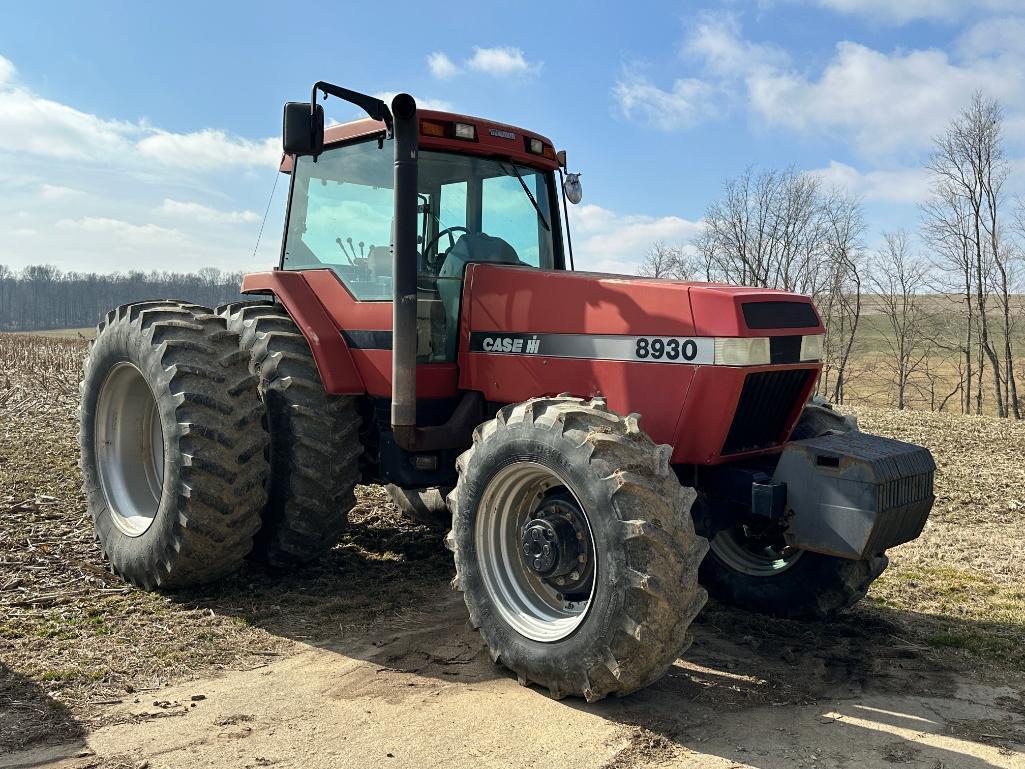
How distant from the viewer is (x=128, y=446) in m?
6.03

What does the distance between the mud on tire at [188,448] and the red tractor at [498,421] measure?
17 millimetres

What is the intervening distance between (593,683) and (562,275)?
221cm

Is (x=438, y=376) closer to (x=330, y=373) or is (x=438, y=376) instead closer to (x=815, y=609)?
(x=330, y=373)

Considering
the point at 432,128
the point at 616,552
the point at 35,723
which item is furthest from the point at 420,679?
the point at 432,128

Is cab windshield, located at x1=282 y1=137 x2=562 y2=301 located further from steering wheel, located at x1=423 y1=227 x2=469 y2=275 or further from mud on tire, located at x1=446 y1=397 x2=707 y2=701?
mud on tire, located at x1=446 y1=397 x2=707 y2=701

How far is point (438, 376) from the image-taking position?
5.14 metres

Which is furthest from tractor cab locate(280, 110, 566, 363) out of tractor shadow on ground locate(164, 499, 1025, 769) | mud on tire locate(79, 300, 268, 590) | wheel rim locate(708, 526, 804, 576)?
wheel rim locate(708, 526, 804, 576)

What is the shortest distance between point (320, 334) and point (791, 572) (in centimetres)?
335

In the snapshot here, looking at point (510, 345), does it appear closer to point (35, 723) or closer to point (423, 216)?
point (423, 216)

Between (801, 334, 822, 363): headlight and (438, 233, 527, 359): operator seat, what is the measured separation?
1.83m

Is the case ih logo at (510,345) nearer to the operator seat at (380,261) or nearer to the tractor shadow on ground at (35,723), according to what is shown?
the operator seat at (380,261)

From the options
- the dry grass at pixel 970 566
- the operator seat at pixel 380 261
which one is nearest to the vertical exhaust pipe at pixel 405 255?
A: the operator seat at pixel 380 261

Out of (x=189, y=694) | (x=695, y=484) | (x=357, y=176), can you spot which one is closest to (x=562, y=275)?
(x=695, y=484)

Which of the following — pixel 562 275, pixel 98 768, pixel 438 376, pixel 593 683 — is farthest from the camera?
pixel 438 376
